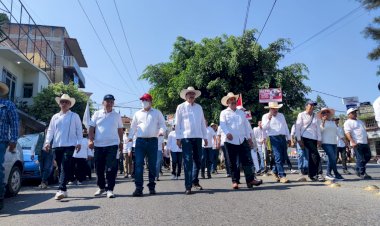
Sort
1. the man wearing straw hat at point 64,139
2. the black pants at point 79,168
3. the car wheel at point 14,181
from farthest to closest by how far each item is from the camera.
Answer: the black pants at point 79,168 < the car wheel at point 14,181 < the man wearing straw hat at point 64,139

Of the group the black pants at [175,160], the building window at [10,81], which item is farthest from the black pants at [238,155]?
the building window at [10,81]

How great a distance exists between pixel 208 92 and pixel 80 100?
12085 mm

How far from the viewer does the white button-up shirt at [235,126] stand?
25.2 feet

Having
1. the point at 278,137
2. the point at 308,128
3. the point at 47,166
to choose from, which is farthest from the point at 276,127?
the point at 47,166

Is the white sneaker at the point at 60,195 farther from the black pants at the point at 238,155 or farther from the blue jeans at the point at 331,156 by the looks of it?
the blue jeans at the point at 331,156

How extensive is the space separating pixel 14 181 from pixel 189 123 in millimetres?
4007

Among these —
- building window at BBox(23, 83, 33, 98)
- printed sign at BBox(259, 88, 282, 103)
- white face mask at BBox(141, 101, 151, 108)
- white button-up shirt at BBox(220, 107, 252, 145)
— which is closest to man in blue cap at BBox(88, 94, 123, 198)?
white face mask at BBox(141, 101, 151, 108)

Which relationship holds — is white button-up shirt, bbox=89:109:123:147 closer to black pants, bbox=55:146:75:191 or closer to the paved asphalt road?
black pants, bbox=55:146:75:191

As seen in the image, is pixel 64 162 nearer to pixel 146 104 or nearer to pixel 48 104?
pixel 146 104

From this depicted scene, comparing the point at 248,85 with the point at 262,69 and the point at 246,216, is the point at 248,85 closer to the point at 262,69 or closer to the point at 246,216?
the point at 262,69

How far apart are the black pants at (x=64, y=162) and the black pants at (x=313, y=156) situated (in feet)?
17.5

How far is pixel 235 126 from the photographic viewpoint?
7711mm

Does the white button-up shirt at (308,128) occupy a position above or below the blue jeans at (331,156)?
above

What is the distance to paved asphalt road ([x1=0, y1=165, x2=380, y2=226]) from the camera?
4.36 meters
